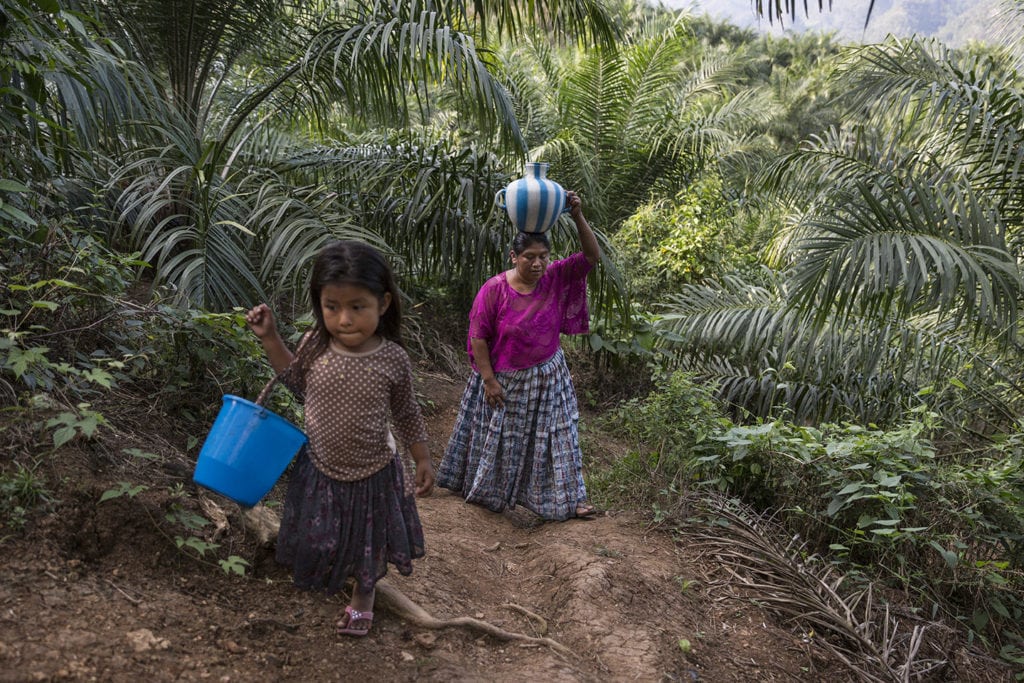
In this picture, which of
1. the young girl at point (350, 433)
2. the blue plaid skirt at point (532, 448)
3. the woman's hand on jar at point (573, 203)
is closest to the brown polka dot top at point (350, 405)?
the young girl at point (350, 433)

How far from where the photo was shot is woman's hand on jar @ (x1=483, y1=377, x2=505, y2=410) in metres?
3.80

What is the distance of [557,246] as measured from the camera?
5.29 meters

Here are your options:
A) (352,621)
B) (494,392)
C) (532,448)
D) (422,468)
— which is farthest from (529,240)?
(352,621)

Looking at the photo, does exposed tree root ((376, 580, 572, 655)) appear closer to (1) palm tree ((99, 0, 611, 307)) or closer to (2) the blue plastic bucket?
(2) the blue plastic bucket

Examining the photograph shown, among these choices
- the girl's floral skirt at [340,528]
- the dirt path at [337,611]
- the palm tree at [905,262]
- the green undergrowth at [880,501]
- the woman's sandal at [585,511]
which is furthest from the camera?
the palm tree at [905,262]

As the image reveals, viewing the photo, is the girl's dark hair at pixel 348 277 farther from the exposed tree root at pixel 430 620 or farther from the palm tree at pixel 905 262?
the palm tree at pixel 905 262

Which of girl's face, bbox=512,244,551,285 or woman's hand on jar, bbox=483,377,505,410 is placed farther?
woman's hand on jar, bbox=483,377,505,410

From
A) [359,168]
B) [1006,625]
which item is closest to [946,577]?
[1006,625]

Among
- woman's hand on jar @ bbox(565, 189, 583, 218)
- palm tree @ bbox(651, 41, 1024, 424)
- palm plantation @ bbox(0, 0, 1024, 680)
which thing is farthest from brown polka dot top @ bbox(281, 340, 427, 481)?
palm tree @ bbox(651, 41, 1024, 424)

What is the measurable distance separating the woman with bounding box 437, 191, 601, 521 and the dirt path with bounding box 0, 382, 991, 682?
34 centimetres

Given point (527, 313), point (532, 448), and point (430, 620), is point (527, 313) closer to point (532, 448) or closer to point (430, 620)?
point (532, 448)

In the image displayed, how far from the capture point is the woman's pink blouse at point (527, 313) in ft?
12.3

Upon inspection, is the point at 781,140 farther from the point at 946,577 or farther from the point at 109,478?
the point at 109,478

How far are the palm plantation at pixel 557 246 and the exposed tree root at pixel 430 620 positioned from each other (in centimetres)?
99
